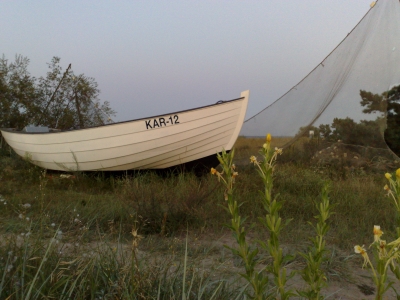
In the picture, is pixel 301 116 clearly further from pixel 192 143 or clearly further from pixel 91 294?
pixel 91 294

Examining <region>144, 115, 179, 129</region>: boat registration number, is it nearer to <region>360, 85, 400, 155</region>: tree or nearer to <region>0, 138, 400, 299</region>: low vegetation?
<region>0, 138, 400, 299</region>: low vegetation

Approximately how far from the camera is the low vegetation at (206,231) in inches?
52.6

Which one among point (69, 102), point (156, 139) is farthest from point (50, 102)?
point (156, 139)

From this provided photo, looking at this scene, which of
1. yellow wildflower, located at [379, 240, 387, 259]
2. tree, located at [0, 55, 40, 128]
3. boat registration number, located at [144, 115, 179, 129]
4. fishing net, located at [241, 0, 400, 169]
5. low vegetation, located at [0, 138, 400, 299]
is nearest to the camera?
yellow wildflower, located at [379, 240, 387, 259]

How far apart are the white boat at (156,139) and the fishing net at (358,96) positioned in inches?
65.1

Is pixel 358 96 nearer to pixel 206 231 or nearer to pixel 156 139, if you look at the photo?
pixel 156 139

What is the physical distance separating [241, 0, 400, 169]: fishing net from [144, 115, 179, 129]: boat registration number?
2471 millimetres

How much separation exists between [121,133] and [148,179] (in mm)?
913

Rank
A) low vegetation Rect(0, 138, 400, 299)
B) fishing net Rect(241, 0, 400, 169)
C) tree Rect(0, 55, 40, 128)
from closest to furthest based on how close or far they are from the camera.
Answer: low vegetation Rect(0, 138, 400, 299), fishing net Rect(241, 0, 400, 169), tree Rect(0, 55, 40, 128)

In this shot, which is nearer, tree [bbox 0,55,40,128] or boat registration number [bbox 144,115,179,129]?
boat registration number [bbox 144,115,179,129]

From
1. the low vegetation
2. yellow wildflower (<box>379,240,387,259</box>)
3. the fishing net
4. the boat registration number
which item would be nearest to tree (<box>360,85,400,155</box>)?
the fishing net

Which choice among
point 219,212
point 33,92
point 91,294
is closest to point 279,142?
point 219,212

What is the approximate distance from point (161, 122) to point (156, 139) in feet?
1.02

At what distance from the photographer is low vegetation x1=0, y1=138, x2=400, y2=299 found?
1.33m
